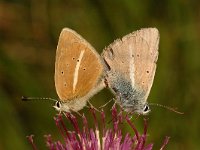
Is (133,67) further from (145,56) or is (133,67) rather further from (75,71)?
(75,71)

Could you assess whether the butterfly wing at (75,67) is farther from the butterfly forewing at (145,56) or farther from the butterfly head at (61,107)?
the butterfly forewing at (145,56)

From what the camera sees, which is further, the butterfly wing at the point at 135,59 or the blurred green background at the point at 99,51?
the blurred green background at the point at 99,51

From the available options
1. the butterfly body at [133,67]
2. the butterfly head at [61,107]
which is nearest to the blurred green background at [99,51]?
the butterfly body at [133,67]

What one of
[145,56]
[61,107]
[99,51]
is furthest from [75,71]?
[99,51]

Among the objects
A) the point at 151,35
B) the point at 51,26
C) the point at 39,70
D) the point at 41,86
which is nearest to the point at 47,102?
the point at 41,86

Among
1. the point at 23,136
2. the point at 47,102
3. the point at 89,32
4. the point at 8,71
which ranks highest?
the point at 89,32

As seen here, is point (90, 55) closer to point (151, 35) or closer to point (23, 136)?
point (151, 35)
